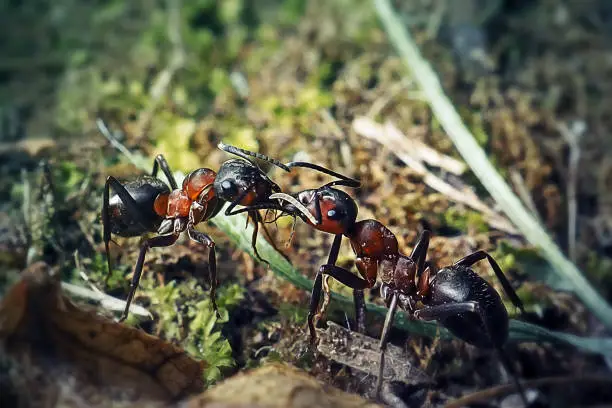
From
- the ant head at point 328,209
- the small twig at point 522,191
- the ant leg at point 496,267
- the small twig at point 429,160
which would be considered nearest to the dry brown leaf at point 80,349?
the ant head at point 328,209

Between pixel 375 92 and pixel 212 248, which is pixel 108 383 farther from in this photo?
pixel 375 92

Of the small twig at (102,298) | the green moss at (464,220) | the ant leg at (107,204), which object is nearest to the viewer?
the small twig at (102,298)

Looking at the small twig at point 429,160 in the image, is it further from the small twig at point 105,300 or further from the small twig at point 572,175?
the small twig at point 105,300

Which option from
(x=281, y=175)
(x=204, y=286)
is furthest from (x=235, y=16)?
(x=204, y=286)

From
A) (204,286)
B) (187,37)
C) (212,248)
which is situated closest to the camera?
(212,248)

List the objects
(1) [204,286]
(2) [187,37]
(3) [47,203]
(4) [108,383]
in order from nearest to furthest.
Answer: (4) [108,383]
(1) [204,286]
(3) [47,203]
(2) [187,37]

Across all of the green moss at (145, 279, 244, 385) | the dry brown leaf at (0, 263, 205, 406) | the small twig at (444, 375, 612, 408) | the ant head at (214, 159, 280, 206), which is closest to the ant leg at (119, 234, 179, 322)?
the green moss at (145, 279, 244, 385)

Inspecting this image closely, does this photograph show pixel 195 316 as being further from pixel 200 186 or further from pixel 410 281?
pixel 410 281
